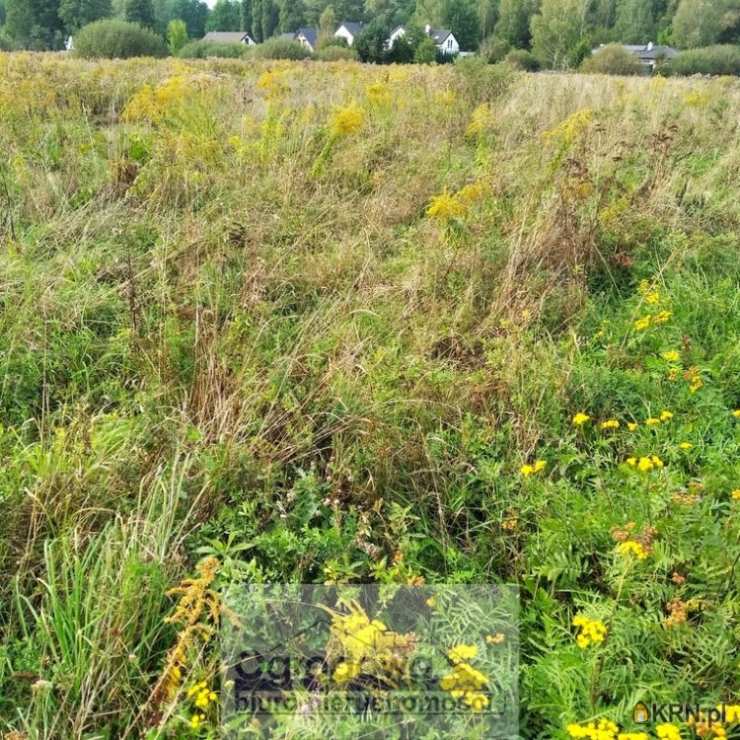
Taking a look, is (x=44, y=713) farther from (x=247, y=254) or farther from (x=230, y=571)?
(x=247, y=254)

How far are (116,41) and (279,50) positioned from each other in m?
6.86

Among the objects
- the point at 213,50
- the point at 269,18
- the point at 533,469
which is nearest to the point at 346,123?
the point at 533,469

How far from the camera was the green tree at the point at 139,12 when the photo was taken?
154 feet

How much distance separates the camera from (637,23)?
172 feet

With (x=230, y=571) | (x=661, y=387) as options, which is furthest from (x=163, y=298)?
(x=661, y=387)

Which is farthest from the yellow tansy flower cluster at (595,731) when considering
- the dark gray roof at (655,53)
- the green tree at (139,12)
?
the green tree at (139,12)

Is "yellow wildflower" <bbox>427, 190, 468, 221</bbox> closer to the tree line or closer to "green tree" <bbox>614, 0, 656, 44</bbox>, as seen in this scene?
the tree line

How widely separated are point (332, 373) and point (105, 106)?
5664 mm

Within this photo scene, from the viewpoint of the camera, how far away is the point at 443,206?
375 centimetres

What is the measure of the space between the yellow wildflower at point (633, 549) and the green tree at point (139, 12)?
5472cm

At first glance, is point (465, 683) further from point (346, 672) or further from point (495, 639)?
point (346, 672)

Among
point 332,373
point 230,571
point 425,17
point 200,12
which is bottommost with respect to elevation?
point 230,571

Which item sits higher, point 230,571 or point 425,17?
point 425,17

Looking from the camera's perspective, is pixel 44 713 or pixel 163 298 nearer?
pixel 44 713
